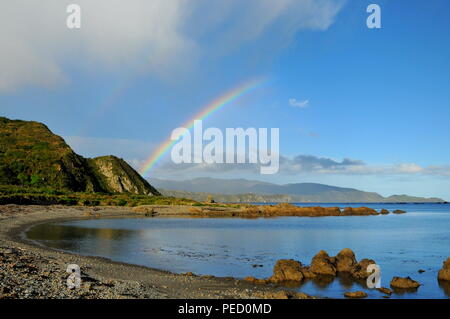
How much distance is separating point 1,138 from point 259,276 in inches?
5401

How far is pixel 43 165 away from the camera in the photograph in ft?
404

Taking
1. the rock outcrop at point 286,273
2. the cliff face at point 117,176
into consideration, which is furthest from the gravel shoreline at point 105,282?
the cliff face at point 117,176

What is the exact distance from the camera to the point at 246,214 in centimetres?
11538

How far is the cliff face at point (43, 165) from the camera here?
11375 cm

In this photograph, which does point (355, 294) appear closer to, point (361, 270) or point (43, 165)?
point (361, 270)

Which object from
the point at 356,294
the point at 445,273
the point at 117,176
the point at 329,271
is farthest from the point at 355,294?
the point at 117,176

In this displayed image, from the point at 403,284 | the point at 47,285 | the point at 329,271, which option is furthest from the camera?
the point at 329,271

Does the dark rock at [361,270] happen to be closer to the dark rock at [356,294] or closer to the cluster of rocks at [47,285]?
the dark rock at [356,294]

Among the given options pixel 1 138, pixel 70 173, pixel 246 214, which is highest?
pixel 1 138

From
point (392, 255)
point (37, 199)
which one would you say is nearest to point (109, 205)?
point (37, 199)

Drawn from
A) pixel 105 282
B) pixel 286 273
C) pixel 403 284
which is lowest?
pixel 403 284
